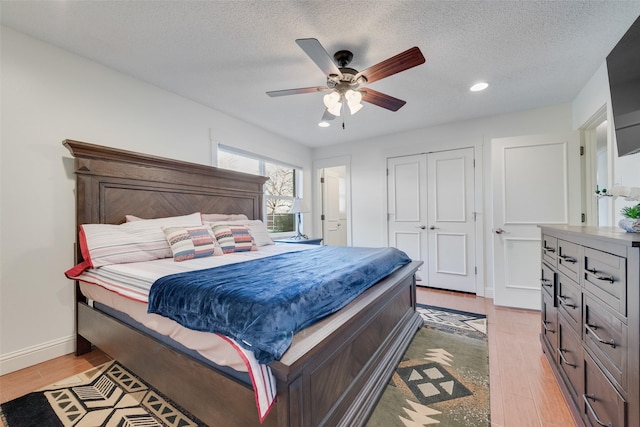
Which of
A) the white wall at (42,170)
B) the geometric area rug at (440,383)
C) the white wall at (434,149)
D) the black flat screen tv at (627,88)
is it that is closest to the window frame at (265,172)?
the white wall at (434,149)

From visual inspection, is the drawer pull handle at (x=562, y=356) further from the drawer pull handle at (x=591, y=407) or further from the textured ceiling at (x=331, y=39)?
the textured ceiling at (x=331, y=39)

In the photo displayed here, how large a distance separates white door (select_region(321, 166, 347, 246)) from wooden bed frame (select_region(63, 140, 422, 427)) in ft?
8.48

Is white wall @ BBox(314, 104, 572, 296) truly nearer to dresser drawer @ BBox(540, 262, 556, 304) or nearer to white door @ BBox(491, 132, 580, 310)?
white door @ BBox(491, 132, 580, 310)

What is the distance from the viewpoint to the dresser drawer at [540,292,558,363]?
5.72 feet

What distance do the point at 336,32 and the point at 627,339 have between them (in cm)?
221

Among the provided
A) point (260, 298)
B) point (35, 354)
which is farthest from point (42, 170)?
point (260, 298)

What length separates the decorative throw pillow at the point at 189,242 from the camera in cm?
211

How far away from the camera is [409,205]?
4.25 m

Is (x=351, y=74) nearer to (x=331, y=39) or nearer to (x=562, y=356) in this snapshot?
(x=331, y=39)

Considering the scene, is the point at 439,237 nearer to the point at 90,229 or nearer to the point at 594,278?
→ the point at 594,278

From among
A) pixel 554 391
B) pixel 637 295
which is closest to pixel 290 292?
pixel 637 295

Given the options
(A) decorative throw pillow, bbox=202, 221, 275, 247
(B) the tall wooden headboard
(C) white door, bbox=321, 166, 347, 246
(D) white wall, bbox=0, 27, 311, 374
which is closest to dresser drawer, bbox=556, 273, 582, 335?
(A) decorative throw pillow, bbox=202, 221, 275, 247

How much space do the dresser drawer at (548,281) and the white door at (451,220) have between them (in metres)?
1.80

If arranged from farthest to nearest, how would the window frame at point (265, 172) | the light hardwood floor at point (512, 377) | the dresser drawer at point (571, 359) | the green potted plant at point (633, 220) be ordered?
the window frame at point (265, 172) < the light hardwood floor at point (512, 377) < the dresser drawer at point (571, 359) < the green potted plant at point (633, 220)
